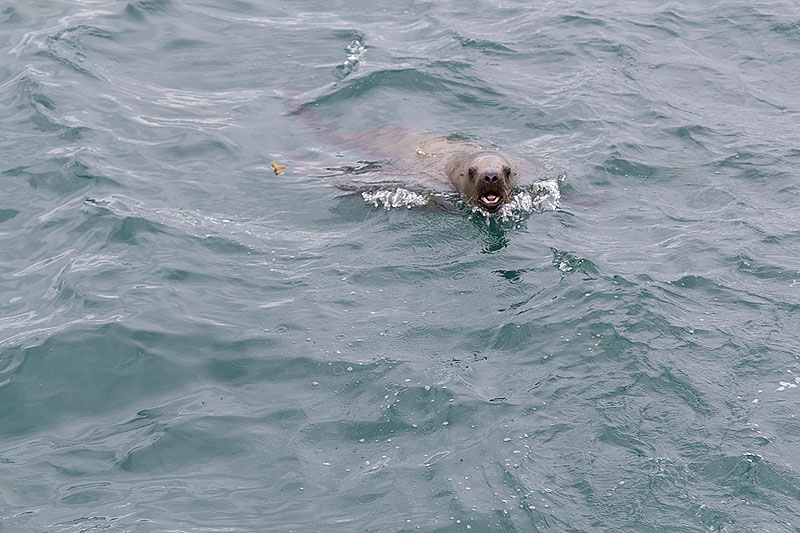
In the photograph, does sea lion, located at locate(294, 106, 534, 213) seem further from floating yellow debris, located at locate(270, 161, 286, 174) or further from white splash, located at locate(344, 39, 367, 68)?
white splash, located at locate(344, 39, 367, 68)

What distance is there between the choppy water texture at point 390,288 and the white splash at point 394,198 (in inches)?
1.5

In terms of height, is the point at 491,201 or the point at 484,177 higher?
the point at 484,177

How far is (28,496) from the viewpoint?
223 inches

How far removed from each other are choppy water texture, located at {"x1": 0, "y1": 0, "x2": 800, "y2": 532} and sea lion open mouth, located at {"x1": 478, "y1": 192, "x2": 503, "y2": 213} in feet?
0.66

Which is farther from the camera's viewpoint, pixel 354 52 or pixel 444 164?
pixel 354 52

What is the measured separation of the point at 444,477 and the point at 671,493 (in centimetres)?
144

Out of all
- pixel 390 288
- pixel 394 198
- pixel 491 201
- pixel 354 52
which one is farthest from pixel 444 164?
pixel 354 52

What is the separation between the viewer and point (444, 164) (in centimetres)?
1004

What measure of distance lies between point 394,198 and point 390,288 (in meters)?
1.84

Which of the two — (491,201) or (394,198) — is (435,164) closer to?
(394,198)

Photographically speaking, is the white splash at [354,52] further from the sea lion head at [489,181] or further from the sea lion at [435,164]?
the sea lion head at [489,181]

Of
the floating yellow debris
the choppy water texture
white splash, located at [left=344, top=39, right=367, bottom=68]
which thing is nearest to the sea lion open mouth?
the choppy water texture

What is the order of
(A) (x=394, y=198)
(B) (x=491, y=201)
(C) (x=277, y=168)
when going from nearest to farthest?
(B) (x=491, y=201)
(A) (x=394, y=198)
(C) (x=277, y=168)

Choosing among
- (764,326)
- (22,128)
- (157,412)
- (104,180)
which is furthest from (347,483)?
(22,128)
